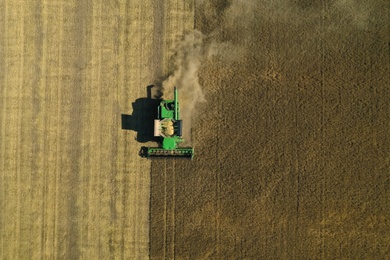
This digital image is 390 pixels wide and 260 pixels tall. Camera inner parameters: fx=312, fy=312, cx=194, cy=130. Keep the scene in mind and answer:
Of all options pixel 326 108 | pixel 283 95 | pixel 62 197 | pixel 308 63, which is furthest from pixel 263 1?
pixel 62 197

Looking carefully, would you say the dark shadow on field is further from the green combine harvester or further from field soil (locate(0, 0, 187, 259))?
the green combine harvester

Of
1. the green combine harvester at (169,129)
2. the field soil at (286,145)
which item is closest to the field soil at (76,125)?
the green combine harvester at (169,129)

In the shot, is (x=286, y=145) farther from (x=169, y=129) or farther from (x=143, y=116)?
(x=143, y=116)

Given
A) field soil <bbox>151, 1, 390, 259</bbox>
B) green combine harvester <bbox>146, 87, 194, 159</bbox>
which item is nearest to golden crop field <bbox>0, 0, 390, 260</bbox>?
field soil <bbox>151, 1, 390, 259</bbox>

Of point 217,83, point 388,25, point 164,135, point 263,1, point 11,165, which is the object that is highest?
point 263,1

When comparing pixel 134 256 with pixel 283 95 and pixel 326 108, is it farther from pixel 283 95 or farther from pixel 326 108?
pixel 326 108

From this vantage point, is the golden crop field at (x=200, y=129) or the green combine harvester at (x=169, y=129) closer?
the green combine harvester at (x=169, y=129)

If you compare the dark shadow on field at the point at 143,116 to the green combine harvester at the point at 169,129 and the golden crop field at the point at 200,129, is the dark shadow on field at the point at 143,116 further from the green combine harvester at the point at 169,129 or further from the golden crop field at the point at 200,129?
the green combine harvester at the point at 169,129
